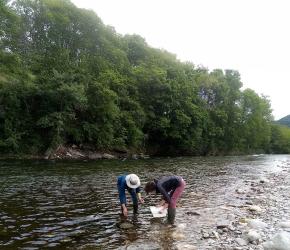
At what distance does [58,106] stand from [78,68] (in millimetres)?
8941

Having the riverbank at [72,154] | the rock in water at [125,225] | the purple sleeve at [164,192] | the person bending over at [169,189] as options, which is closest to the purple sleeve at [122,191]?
the person bending over at [169,189]

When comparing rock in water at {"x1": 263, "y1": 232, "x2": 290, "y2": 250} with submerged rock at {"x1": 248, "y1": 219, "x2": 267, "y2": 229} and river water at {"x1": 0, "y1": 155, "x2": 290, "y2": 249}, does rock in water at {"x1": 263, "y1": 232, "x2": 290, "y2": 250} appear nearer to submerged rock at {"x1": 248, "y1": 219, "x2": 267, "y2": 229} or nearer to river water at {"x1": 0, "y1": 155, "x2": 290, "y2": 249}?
river water at {"x1": 0, "y1": 155, "x2": 290, "y2": 249}

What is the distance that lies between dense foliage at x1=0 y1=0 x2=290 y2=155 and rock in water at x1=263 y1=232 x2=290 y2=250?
39111mm

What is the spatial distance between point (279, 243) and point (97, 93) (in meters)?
44.4

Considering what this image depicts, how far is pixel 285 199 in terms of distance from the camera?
15.3 meters

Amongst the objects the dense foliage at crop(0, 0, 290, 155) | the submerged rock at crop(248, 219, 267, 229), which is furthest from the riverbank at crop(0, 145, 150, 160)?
the submerged rock at crop(248, 219, 267, 229)

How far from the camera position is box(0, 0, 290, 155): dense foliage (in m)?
45.1

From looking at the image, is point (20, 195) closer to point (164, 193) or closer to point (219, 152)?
point (164, 193)

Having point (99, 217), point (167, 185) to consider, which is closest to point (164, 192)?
point (167, 185)

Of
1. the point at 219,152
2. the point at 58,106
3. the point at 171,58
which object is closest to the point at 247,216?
the point at 58,106

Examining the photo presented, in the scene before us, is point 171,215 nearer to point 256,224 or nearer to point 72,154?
point 256,224

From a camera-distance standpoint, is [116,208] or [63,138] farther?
[63,138]

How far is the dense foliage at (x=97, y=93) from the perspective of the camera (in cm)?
4506

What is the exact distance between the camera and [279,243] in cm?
785
